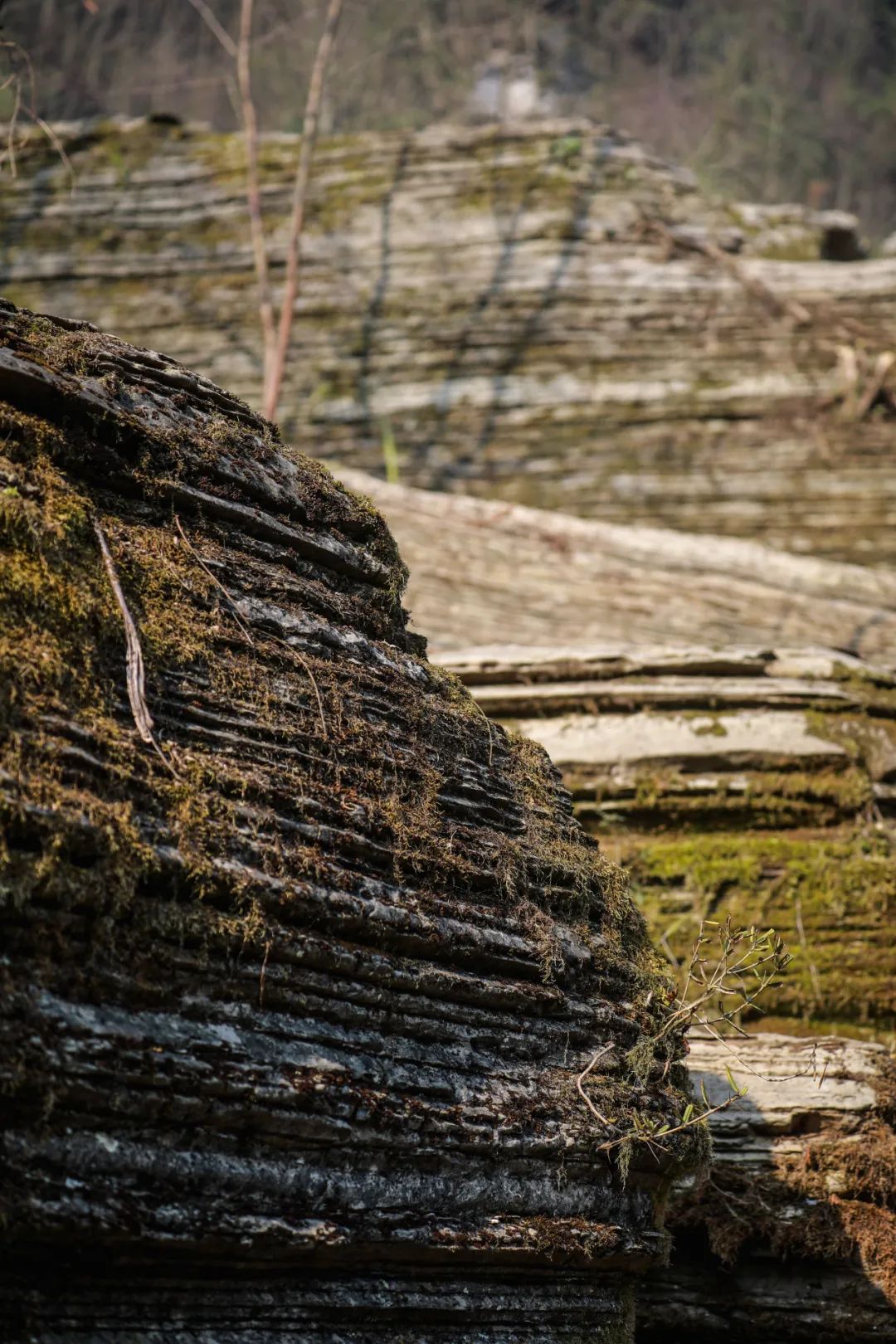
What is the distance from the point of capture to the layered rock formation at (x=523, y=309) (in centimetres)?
1077

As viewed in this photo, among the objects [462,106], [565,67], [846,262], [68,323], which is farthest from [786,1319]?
[565,67]

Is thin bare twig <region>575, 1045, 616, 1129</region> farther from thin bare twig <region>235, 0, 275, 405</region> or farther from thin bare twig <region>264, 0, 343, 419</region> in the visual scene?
thin bare twig <region>235, 0, 275, 405</region>

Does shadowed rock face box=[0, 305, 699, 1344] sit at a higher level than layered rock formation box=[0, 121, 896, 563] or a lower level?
lower

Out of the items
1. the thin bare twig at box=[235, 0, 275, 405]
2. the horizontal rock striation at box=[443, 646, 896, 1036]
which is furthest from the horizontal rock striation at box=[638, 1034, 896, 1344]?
the thin bare twig at box=[235, 0, 275, 405]

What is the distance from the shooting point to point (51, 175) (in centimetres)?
1332

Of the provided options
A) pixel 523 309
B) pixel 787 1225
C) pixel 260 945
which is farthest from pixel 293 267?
pixel 260 945

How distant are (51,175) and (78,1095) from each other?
13325 millimetres

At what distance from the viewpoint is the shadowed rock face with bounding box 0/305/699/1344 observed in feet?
7.81

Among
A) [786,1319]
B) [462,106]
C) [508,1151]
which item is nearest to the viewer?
[508,1151]

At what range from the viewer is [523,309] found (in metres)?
11.7

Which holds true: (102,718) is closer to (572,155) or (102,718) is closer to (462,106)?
(572,155)

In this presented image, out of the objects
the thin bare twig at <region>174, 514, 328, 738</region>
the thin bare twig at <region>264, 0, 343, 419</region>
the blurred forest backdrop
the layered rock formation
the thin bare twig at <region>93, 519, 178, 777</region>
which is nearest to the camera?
the thin bare twig at <region>93, 519, 178, 777</region>

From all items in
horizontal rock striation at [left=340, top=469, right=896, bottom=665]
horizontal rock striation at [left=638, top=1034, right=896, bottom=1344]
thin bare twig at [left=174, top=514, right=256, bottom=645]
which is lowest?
horizontal rock striation at [left=638, top=1034, right=896, bottom=1344]

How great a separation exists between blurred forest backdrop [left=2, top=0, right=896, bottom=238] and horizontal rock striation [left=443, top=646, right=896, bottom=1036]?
517 inches
